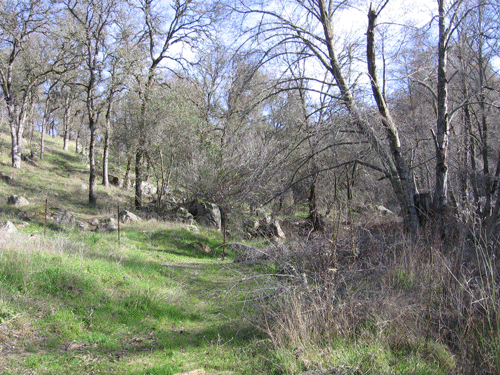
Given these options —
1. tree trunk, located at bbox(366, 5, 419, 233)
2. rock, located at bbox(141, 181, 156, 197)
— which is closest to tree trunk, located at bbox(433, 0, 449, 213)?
tree trunk, located at bbox(366, 5, 419, 233)

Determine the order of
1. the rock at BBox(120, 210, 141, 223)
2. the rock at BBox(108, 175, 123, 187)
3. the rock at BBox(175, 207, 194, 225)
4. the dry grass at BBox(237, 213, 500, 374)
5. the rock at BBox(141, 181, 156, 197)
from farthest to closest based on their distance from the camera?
the rock at BBox(108, 175, 123, 187), the rock at BBox(141, 181, 156, 197), the rock at BBox(175, 207, 194, 225), the rock at BBox(120, 210, 141, 223), the dry grass at BBox(237, 213, 500, 374)

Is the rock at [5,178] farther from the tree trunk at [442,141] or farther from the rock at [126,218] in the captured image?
the tree trunk at [442,141]

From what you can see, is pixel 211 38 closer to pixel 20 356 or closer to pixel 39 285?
pixel 39 285

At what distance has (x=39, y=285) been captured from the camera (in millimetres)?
5188

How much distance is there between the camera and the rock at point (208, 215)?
15297mm

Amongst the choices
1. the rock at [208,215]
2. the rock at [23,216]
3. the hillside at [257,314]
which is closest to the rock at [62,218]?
the rock at [23,216]

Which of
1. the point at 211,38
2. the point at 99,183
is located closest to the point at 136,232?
the point at 211,38

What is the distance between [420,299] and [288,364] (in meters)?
1.90

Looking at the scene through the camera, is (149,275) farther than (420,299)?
Yes

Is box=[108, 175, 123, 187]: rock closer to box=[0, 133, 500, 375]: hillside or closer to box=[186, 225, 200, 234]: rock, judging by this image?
box=[186, 225, 200, 234]: rock

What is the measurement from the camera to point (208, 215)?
15414mm

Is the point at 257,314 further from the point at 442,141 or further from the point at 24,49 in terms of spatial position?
the point at 24,49

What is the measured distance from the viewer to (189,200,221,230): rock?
602 inches

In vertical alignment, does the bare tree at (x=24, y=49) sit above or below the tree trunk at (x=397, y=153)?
above
